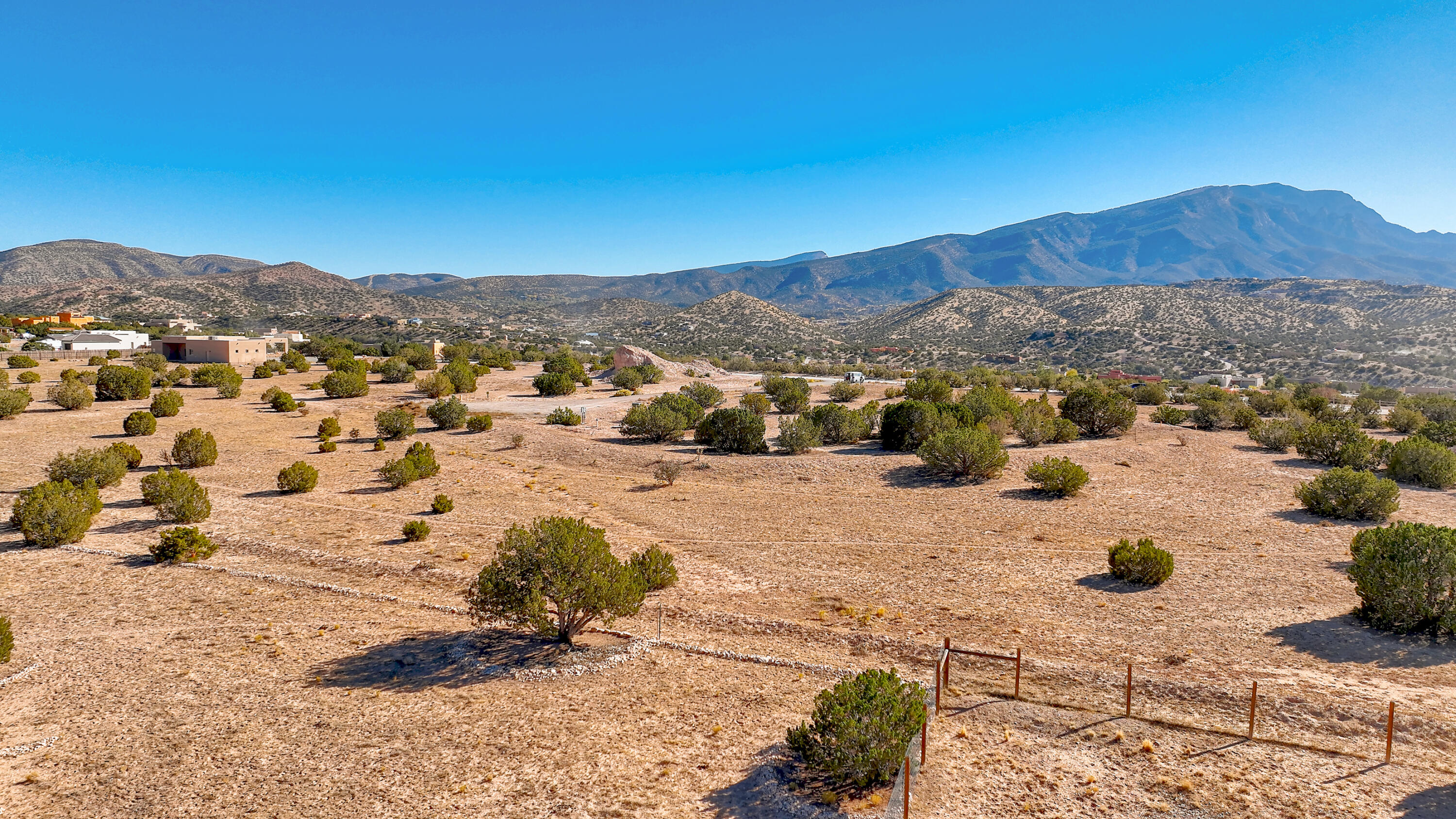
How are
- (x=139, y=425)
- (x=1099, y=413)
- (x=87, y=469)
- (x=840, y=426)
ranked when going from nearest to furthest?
(x=87, y=469) → (x=139, y=425) → (x=840, y=426) → (x=1099, y=413)

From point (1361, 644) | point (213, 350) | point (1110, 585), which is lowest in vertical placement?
point (1110, 585)

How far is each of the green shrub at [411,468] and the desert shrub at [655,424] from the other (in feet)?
26.0

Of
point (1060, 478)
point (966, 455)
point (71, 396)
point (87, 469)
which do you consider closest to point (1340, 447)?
point (1060, 478)

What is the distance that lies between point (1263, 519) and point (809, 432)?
42.3 feet

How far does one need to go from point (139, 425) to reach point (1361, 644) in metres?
32.9

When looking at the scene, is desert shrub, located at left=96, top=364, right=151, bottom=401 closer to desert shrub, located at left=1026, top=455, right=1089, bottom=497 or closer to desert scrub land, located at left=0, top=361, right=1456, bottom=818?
desert scrub land, located at left=0, top=361, right=1456, bottom=818

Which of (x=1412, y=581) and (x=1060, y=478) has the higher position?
(x=1412, y=581)

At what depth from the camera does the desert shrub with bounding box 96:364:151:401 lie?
31672mm

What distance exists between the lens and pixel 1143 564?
11766 mm

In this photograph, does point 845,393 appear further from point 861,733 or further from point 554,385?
point 861,733

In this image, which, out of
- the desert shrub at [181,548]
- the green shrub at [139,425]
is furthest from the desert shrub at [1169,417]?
the green shrub at [139,425]

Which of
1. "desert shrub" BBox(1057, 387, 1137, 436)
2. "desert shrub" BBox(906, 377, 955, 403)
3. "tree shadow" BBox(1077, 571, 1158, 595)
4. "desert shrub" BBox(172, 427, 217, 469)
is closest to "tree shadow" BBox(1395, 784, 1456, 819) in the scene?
"tree shadow" BBox(1077, 571, 1158, 595)

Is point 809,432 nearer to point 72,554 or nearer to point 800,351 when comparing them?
point 72,554

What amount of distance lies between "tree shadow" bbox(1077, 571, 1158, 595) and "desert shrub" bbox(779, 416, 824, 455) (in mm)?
12485
